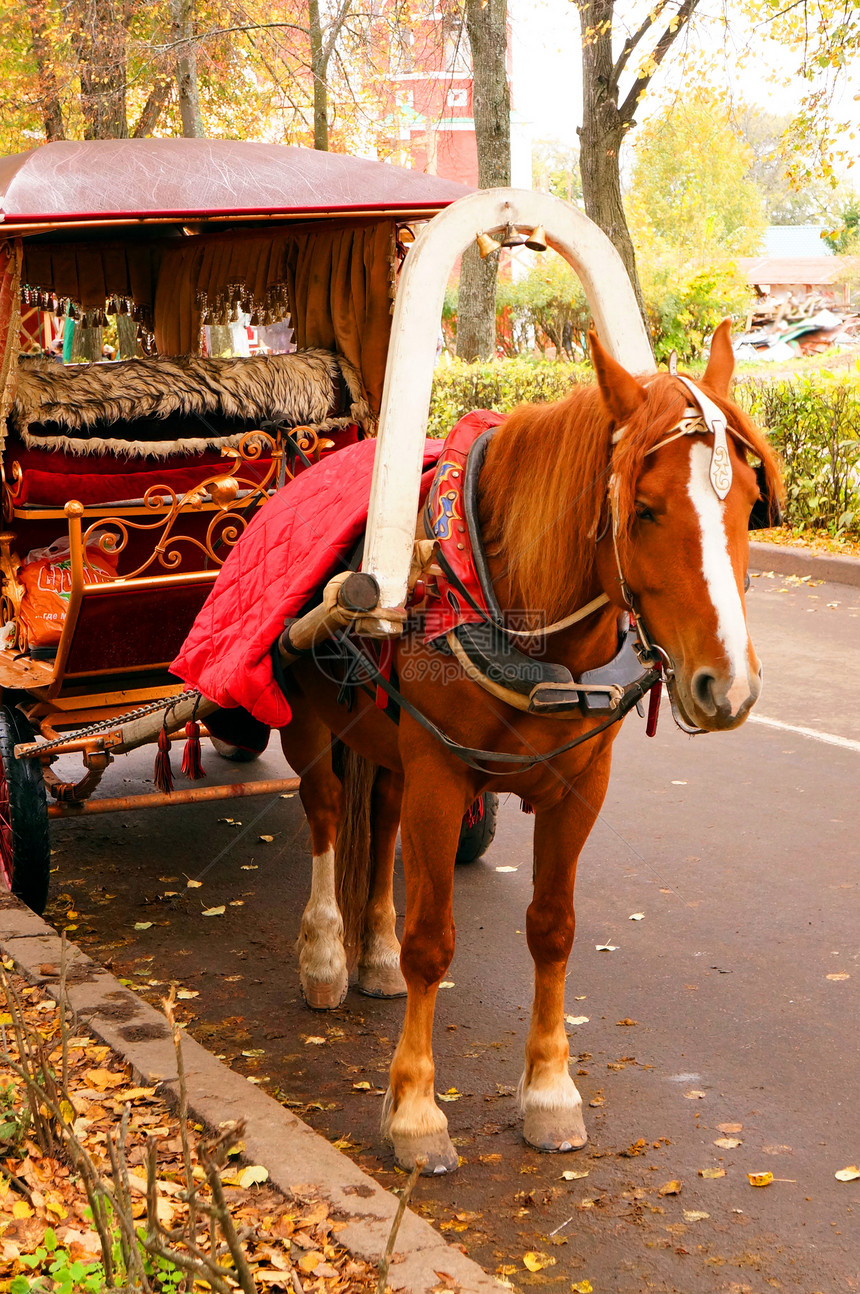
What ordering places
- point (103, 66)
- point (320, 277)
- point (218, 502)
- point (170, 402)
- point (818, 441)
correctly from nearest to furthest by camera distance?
point (218, 502)
point (170, 402)
point (320, 277)
point (818, 441)
point (103, 66)

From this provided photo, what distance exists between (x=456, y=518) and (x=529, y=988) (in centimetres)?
187

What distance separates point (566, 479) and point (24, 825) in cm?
261

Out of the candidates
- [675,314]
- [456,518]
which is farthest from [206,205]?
[675,314]

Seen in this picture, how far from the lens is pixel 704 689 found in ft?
7.82

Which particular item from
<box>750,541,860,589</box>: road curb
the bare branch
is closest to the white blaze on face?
<box>750,541,860,589</box>: road curb

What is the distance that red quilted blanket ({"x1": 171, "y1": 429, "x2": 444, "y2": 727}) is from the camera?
3459 millimetres

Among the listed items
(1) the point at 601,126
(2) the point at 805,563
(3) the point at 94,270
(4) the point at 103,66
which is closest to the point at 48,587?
(3) the point at 94,270

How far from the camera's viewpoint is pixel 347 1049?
12.3ft

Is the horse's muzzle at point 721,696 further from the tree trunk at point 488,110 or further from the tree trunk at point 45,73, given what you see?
the tree trunk at point 45,73

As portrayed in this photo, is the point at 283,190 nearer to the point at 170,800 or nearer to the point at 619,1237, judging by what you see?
the point at 170,800

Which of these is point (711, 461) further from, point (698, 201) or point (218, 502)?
point (698, 201)

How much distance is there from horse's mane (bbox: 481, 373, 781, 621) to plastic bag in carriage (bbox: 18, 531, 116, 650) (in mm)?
2234

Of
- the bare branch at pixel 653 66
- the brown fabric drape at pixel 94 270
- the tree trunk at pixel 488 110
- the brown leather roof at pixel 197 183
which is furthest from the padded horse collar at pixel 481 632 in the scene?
the tree trunk at pixel 488 110

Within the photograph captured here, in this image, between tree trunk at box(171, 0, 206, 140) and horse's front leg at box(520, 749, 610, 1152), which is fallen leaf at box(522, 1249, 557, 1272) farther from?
tree trunk at box(171, 0, 206, 140)
